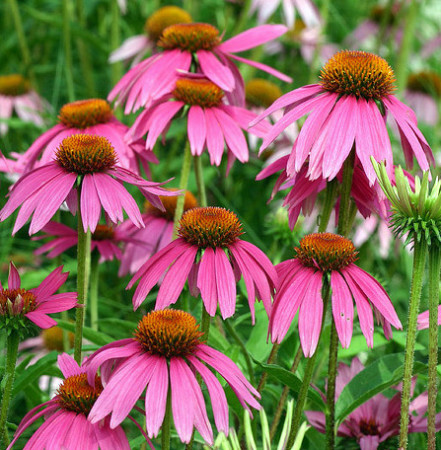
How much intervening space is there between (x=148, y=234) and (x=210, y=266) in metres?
0.43

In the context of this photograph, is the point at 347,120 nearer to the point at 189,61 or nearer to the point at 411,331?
the point at 411,331

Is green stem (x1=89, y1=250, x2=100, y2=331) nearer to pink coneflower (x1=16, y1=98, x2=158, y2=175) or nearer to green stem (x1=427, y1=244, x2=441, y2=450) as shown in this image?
pink coneflower (x1=16, y1=98, x2=158, y2=175)

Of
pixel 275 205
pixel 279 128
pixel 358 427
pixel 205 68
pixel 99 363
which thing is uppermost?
pixel 275 205

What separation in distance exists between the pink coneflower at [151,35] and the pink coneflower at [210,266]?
3.07ft

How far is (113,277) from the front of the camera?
1804 millimetres

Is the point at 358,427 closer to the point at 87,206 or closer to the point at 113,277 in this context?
the point at 87,206

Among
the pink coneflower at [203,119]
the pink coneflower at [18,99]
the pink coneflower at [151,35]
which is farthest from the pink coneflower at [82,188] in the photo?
the pink coneflower at [18,99]

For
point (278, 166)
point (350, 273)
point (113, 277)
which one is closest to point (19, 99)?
point (113, 277)

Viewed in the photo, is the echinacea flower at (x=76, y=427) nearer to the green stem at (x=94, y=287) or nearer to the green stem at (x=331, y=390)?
the green stem at (x=331, y=390)

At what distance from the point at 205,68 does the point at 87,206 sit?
397 mm

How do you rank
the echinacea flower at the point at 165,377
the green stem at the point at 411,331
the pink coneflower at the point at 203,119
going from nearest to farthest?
the echinacea flower at the point at 165,377 → the green stem at the point at 411,331 → the pink coneflower at the point at 203,119

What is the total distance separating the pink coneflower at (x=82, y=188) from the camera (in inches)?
33.3

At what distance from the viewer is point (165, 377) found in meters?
0.70

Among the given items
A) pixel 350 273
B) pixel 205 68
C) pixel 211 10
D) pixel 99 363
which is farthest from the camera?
pixel 211 10
